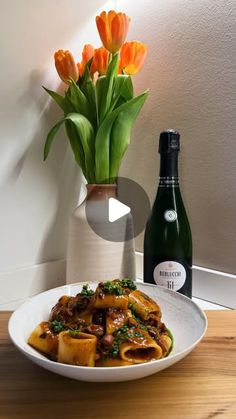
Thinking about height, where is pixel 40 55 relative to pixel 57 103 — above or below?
above

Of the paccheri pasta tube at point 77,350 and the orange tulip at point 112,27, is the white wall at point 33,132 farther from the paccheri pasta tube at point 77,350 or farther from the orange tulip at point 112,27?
the paccheri pasta tube at point 77,350

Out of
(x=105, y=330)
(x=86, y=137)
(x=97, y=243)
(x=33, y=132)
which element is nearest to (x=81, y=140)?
(x=86, y=137)

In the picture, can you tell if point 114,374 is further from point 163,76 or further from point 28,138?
point 163,76

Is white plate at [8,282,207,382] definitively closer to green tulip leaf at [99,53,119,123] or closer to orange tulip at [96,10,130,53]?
green tulip leaf at [99,53,119,123]

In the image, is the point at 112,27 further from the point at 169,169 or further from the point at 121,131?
the point at 169,169

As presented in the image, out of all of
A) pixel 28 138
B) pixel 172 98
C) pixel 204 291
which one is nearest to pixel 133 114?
pixel 172 98
